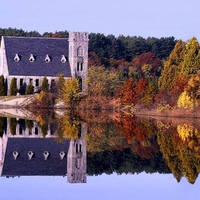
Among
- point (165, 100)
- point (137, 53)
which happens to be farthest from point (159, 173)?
point (137, 53)

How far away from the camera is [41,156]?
26.5 meters

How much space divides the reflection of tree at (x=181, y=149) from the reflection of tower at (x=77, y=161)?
8.26 ft

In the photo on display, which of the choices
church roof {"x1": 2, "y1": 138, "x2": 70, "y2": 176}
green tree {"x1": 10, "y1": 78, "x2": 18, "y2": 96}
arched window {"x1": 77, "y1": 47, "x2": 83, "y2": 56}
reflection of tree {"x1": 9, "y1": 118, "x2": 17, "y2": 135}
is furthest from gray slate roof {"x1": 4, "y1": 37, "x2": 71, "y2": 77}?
church roof {"x1": 2, "y1": 138, "x2": 70, "y2": 176}

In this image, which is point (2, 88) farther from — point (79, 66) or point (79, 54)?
point (79, 54)

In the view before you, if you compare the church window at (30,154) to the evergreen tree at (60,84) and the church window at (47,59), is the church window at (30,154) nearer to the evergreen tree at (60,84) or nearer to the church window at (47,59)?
the evergreen tree at (60,84)

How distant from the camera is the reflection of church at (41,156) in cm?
2277

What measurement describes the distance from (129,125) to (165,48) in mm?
63187

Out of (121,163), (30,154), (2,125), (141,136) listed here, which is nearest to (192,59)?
(2,125)

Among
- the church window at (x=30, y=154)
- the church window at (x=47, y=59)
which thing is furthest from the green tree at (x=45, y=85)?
the church window at (x=30, y=154)

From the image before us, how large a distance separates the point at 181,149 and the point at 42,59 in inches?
1517

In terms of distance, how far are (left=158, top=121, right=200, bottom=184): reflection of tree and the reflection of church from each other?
2.68 metres

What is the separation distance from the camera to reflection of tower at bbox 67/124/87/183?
21188 millimetres

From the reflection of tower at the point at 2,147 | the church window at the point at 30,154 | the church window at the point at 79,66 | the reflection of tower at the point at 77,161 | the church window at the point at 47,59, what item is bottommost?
the reflection of tower at the point at 2,147

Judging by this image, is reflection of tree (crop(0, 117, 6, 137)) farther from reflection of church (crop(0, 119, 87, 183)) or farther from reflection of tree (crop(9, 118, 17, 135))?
reflection of tree (crop(9, 118, 17, 135))
